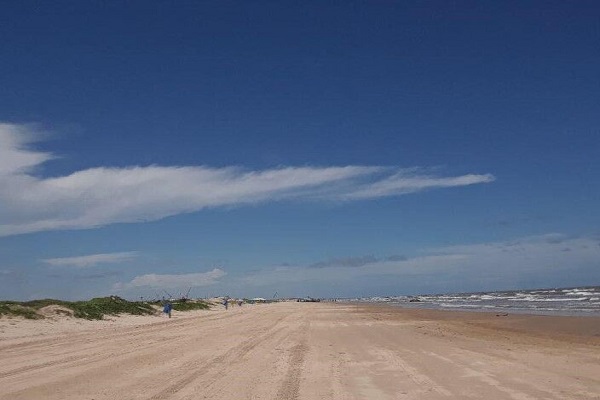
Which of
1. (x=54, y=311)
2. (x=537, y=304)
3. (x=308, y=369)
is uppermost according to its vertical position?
(x=54, y=311)

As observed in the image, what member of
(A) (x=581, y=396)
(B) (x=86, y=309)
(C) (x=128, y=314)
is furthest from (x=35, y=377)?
(C) (x=128, y=314)

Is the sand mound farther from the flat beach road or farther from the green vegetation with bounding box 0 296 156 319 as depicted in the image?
the flat beach road

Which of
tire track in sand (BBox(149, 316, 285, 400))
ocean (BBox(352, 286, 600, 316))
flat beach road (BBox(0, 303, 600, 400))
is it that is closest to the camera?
flat beach road (BBox(0, 303, 600, 400))

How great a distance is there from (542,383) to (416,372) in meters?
2.84

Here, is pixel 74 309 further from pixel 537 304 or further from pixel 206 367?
pixel 537 304

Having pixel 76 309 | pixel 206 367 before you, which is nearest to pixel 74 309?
pixel 76 309

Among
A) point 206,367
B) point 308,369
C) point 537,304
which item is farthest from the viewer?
point 537,304

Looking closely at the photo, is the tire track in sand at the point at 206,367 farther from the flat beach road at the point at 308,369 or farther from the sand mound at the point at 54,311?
the sand mound at the point at 54,311

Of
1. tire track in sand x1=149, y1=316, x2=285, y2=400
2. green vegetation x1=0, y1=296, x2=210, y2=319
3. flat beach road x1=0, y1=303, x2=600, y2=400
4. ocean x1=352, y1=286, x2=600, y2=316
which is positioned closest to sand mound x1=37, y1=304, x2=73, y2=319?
green vegetation x1=0, y1=296, x2=210, y2=319

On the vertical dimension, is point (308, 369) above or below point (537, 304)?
below

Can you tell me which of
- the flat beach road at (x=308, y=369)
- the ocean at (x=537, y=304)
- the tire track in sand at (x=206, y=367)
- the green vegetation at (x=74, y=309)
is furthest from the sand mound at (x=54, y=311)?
the ocean at (x=537, y=304)

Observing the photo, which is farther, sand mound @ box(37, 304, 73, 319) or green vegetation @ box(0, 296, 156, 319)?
sand mound @ box(37, 304, 73, 319)

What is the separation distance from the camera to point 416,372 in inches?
517

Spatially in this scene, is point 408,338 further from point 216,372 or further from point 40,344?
point 40,344
